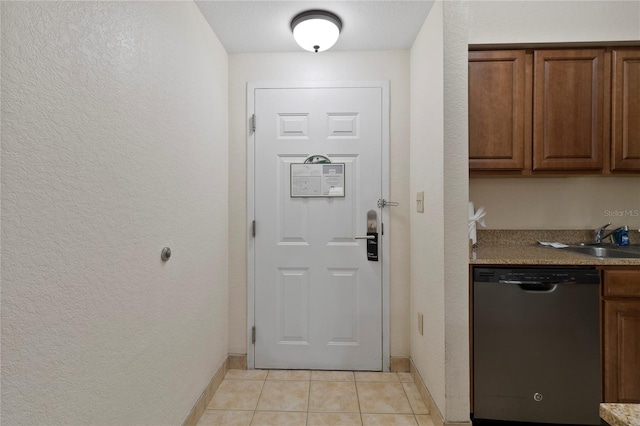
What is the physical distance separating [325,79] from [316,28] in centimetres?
46

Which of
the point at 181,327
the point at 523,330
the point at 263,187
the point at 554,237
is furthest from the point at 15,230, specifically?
the point at 554,237

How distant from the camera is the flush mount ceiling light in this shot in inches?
74.2

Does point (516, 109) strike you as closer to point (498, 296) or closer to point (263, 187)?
point (498, 296)

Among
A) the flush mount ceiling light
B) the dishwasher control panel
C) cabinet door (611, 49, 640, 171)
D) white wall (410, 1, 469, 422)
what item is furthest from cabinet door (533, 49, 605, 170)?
the flush mount ceiling light

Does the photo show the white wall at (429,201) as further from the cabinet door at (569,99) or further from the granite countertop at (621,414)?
the granite countertop at (621,414)

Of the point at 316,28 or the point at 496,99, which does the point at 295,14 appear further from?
the point at 496,99

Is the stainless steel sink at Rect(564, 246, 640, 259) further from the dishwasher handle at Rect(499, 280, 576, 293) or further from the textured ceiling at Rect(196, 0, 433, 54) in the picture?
the textured ceiling at Rect(196, 0, 433, 54)

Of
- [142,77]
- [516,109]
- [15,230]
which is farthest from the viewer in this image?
[516,109]

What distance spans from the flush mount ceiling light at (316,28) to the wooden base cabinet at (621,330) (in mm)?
1973

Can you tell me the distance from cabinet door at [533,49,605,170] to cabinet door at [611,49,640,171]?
2.9 inches

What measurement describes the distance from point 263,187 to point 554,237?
81.7 inches

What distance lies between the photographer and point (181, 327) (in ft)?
5.29

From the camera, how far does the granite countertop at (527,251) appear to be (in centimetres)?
167

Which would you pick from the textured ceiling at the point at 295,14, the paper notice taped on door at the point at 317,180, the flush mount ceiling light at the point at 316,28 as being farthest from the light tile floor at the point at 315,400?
the textured ceiling at the point at 295,14
